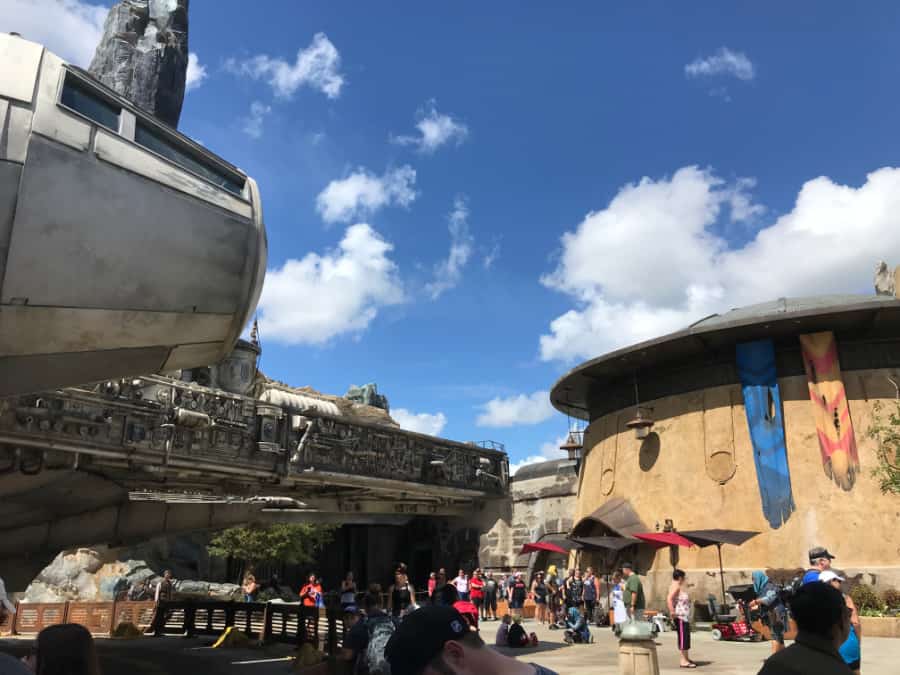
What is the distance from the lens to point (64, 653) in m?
3.00

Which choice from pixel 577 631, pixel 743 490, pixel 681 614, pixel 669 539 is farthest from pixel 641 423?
pixel 681 614

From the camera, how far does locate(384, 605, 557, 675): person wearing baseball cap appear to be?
2.04 metres

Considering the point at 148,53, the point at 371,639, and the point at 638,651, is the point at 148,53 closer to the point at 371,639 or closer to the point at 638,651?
the point at 371,639

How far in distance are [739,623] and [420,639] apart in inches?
652

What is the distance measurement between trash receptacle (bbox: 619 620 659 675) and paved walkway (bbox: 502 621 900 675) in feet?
8.80

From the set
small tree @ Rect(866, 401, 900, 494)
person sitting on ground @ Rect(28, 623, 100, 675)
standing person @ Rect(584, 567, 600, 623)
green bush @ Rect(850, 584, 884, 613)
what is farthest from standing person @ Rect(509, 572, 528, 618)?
person sitting on ground @ Rect(28, 623, 100, 675)

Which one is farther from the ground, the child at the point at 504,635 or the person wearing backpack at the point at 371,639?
the person wearing backpack at the point at 371,639

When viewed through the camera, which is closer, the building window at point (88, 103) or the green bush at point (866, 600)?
the building window at point (88, 103)

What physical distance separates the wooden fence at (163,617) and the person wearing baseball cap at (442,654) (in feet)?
52.7

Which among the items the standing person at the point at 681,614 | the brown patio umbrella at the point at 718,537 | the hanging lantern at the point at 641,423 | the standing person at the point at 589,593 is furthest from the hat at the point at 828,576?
the hanging lantern at the point at 641,423

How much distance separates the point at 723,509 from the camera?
2136 cm

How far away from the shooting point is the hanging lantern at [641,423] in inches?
920

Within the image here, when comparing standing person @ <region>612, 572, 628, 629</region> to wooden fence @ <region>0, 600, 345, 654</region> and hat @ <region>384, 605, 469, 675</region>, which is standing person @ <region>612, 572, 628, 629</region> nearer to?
wooden fence @ <region>0, 600, 345, 654</region>

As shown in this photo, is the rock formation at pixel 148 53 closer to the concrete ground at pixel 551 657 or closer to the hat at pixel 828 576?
the concrete ground at pixel 551 657
